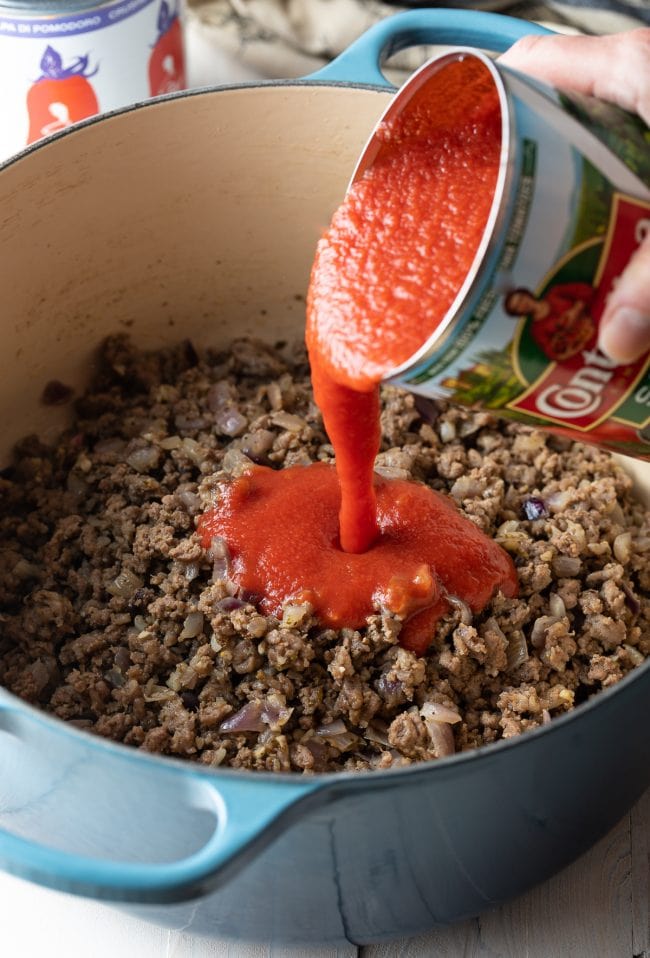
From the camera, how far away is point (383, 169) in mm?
1501

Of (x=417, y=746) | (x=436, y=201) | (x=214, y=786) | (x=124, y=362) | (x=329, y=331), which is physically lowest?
(x=417, y=746)

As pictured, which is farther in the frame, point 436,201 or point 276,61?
point 276,61

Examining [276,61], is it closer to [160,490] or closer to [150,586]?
[160,490]

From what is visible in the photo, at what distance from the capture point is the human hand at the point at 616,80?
46.7 inches

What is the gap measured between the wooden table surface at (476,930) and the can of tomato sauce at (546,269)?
0.76m

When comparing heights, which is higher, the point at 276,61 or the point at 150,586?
the point at 276,61

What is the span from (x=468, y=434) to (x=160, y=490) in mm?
564

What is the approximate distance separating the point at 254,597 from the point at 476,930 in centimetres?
58

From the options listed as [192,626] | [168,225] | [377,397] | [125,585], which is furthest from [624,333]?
[168,225]

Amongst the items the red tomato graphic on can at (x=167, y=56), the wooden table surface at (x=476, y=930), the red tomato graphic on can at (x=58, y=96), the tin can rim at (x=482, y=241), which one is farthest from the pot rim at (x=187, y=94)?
the wooden table surface at (x=476, y=930)

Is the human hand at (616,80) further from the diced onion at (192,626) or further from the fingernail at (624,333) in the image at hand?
the diced onion at (192,626)

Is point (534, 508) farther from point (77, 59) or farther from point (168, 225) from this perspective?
point (77, 59)

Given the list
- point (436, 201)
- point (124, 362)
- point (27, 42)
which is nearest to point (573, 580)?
point (436, 201)

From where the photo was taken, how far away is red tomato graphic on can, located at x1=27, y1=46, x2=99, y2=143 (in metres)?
2.13
